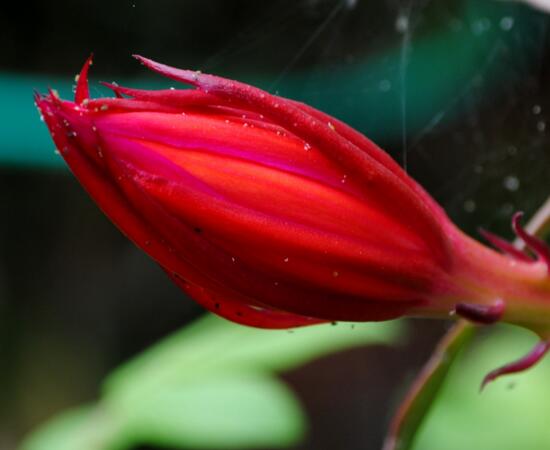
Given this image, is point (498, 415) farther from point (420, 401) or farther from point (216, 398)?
point (420, 401)

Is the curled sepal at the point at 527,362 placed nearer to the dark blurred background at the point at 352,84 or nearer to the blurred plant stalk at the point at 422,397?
the blurred plant stalk at the point at 422,397

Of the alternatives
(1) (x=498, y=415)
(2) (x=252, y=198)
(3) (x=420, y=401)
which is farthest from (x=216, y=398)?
(2) (x=252, y=198)

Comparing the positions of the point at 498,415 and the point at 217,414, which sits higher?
the point at 498,415

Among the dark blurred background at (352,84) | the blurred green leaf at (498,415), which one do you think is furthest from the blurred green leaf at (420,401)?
the blurred green leaf at (498,415)

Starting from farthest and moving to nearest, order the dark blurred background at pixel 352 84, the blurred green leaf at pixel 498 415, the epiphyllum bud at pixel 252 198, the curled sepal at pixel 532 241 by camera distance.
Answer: the blurred green leaf at pixel 498 415
the dark blurred background at pixel 352 84
the curled sepal at pixel 532 241
the epiphyllum bud at pixel 252 198

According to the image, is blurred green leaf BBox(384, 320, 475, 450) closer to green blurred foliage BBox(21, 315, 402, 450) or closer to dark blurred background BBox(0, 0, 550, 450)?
dark blurred background BBox(0, 0, 550, 450)

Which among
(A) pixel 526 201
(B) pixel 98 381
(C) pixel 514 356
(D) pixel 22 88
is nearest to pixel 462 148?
(A) pixel 526 201

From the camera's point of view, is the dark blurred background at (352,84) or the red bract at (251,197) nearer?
the red bract at (251,197)

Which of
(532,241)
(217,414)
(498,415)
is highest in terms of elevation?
(532,241)
